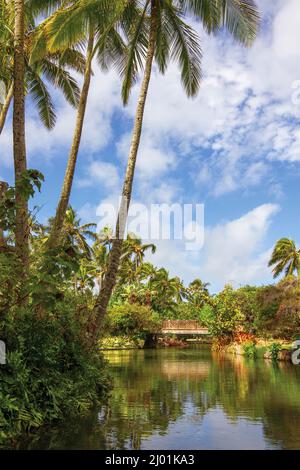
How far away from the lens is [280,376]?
1778 cm

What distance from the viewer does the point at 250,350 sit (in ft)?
96.3

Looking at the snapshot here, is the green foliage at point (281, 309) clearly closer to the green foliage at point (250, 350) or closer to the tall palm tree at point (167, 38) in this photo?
the green foliage at point (250, 350)

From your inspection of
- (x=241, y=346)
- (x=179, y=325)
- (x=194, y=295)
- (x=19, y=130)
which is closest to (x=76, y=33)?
(x=19, y=130)

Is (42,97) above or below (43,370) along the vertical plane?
above

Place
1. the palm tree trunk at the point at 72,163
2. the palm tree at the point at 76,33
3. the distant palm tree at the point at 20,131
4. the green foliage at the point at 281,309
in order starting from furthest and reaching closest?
the green foliage at the point at 281,309 < the palm tree trunk at the point at 72,163 < the palm tree at the point at 76,33 < the distant palm tree at the point at 20,131

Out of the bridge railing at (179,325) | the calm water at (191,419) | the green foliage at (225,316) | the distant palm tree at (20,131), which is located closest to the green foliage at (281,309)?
the green foliage at (225,316)

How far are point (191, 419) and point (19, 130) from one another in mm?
7741

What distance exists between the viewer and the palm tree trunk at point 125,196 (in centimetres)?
1246

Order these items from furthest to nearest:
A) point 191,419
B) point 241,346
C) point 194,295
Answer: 1. point 194,295
2. point 241,346
3. point 191,419

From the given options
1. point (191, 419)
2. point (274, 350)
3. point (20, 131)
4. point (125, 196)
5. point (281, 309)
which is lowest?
point (191, 419)

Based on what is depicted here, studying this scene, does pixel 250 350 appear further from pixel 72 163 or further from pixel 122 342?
pixel 72 163

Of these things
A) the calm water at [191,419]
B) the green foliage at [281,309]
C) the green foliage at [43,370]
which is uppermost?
the green foliage at [281,309]

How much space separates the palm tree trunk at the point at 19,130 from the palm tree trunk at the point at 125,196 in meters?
2.47
